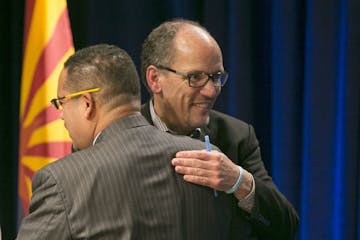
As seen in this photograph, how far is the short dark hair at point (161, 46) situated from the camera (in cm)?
209

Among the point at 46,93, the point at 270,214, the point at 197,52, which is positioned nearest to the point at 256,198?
the point at 270,214

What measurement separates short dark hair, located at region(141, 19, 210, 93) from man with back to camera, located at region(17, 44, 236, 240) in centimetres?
52

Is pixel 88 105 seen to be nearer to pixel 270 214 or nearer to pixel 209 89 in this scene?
pixel 209 89

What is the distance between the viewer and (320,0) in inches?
123

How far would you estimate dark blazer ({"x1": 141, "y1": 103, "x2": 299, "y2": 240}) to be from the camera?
1.88m

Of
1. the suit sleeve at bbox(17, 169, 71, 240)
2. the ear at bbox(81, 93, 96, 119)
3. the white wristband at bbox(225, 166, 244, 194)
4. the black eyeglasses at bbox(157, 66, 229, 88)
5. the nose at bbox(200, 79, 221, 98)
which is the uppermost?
the ear at bbox(81, 93, 96, 119)

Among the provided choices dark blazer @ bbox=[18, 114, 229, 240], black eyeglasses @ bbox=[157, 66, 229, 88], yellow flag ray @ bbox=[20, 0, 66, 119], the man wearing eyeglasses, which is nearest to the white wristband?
the man wearing eyeglasses

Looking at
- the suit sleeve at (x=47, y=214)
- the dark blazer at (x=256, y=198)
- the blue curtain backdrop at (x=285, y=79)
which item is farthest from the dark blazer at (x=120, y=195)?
the blue curtain backdrop at (x=285, y=79)

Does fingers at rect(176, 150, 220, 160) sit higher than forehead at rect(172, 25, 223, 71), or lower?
lower

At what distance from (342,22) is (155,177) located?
1939mm

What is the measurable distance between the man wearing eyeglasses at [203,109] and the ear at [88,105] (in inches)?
18.5

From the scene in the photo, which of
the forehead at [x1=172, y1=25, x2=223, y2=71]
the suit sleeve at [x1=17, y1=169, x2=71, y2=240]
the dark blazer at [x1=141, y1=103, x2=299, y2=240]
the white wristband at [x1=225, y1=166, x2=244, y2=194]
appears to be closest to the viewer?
the suit sleeve at [x1=17, y1=169, x2=71, y2=240]

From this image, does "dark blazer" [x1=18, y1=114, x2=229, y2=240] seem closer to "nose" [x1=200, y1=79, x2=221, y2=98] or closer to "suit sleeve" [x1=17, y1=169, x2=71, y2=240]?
"suit sleeve" [x1=17, y1=169, x2=71, y2=240]

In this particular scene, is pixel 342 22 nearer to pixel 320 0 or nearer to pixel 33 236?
pixel 320 0
